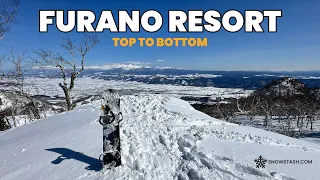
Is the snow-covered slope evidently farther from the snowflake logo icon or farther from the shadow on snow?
the snowflake logo icon

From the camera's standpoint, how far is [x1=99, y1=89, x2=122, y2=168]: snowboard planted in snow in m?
4.82

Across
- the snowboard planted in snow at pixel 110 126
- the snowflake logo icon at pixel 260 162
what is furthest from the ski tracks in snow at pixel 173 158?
the snowboard planted in snow at pixel 110 126

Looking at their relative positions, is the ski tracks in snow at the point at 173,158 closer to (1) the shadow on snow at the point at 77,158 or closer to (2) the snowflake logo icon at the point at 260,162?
(2) the snowflake logo icon at the point at 260,162

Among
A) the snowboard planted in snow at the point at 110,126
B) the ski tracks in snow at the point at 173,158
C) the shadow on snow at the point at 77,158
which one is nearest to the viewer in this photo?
the ski tracks in snow at the point at 173,158

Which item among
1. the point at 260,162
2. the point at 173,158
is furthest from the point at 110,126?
the point at 260,162

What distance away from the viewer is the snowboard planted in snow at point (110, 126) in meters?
4.82

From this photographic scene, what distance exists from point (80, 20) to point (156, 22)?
14.1ft

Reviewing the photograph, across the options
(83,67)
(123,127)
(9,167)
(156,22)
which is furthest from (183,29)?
(83,67)

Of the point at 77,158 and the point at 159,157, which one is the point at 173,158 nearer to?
the point at 159,157

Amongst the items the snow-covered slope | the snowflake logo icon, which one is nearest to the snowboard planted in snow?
the snow-covered slope

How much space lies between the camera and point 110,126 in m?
4.86

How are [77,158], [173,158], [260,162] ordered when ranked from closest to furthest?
[260,162] < [173,158] < [77,158]

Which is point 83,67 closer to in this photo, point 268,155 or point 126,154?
point 126,154

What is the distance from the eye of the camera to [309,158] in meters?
5.29
